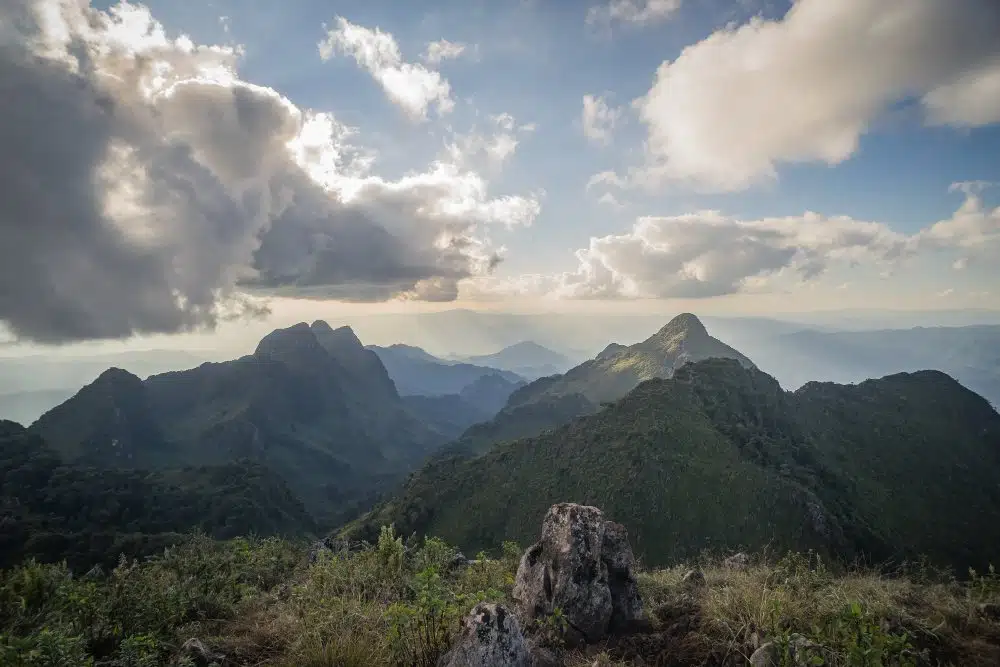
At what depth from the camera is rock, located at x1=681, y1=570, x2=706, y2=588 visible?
34.9ft

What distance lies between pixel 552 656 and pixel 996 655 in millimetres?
6054

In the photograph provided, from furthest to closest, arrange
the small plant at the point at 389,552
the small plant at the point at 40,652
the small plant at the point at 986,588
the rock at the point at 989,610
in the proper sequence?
the small plant at the point at 389,552
the small plant at the point at 986,588
the rock at the point at 989,610
the small plant at the point at 40,652

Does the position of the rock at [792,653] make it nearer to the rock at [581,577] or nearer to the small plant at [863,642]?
the small plant at [863,642]

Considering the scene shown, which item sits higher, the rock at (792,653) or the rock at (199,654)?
the rock at (792,653)

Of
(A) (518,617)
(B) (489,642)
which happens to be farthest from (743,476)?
(B) (489,642)

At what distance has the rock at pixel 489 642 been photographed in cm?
589

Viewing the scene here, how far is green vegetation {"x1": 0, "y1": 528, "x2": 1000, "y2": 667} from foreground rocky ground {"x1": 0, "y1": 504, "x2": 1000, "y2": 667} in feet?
0.10

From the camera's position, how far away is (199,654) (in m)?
6.53

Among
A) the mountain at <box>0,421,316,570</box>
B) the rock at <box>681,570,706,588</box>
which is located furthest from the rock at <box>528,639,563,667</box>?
the mountain at <box>0,421,316,570</box>

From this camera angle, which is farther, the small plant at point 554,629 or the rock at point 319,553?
the rock at point 319,553

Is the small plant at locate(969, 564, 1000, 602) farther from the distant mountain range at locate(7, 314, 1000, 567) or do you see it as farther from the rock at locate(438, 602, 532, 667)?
the distant mountain range at locate(7, 314, 1000, 567)

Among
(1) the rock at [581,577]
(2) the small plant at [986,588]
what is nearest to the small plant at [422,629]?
(1) the rock at [581,577]

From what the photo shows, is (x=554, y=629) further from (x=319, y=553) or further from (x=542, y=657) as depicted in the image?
(x=319, y=553)

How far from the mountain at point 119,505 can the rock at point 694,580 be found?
12429 centimetres
